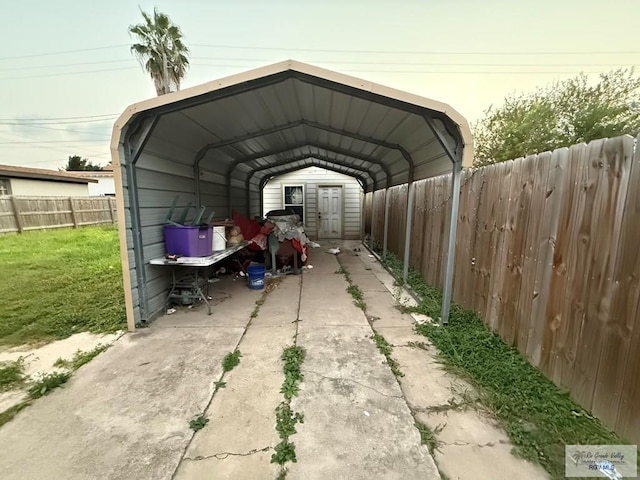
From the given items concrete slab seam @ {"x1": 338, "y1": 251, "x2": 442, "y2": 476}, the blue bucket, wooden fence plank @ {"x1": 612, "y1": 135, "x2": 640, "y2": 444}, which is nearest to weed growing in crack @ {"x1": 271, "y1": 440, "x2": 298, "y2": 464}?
concrete slab seam @ {"x1": 338, "y1": 251, "x2": 442, "y2": 476}

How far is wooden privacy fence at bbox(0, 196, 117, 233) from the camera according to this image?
10.1m

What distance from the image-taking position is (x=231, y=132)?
14.7ft

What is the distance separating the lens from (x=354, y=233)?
1099 centimetres

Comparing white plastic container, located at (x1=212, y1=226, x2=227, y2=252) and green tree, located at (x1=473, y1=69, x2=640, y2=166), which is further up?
green tree, located at (x1=473, y1=69, x2=640, y2=166)

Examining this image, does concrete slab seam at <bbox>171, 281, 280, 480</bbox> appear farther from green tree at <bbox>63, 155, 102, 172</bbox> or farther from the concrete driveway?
green tree at <bbox>63, 155, 102, 172</bbox>

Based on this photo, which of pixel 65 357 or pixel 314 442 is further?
pixel 65 357

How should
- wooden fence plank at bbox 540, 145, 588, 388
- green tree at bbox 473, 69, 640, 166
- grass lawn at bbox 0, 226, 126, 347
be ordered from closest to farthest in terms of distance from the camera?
wooden fence plank at bbox 540, 145, 588, 388
grass lawn at bbox 0, 226, 126, 347
green tree at bbox 473, 69, 640, 166

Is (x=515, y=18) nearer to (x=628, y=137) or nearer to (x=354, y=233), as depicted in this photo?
(x=354, y=233)

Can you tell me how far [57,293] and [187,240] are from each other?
264 cm

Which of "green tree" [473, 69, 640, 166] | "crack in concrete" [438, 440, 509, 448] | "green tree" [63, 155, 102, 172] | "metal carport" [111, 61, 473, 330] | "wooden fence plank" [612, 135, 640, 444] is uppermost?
"green tree" [63, 155, 102, 172]

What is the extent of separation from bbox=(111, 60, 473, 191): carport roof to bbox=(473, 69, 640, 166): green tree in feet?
16.8

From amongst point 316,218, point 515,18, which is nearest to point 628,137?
point 316,218

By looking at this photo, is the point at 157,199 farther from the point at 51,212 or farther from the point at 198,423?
the point at 51,212

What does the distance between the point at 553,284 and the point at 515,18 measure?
1043cm
